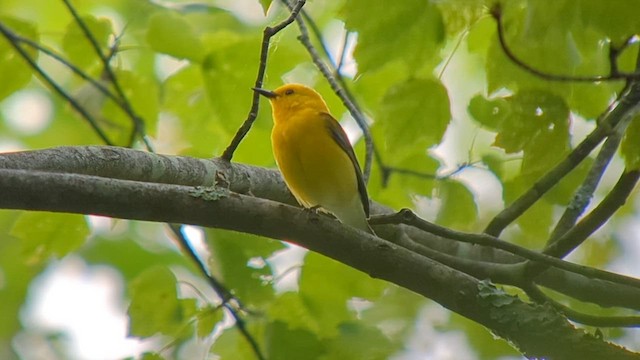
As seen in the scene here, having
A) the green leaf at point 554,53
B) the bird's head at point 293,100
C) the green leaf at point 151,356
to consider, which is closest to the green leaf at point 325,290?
the green leaf at point 151,356

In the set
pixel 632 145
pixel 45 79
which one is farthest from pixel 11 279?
pixel 632 145

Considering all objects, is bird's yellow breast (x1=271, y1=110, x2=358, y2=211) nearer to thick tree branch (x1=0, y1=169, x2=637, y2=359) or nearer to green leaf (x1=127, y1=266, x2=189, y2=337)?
green leaf (x1=127, y1=266, x2=189, y2=337)

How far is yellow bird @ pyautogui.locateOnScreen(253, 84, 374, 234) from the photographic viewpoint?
422cm

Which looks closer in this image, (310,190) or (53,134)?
(310,190)

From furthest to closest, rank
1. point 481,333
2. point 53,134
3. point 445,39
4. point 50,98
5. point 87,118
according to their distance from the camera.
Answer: point 50,98
point 53,134
point 481,333
point 87,118
point 445,39

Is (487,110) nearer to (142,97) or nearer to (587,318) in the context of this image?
(587,318)

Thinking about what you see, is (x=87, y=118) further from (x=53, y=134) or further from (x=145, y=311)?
(x=53, y=134)

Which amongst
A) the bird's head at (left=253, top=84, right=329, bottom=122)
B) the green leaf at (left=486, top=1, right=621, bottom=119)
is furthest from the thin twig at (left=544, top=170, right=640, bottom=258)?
the bird's head at (left=253, top=84, right=329, bottom=122)

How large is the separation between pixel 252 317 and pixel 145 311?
52 centimetres

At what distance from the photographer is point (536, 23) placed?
2.35 metres

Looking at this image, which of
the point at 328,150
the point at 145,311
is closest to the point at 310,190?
the point at 328,150

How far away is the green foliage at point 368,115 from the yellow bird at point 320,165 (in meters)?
0.13

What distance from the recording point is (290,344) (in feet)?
11.6

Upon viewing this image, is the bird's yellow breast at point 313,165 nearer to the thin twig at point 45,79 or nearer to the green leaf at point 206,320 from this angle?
the green leaf at point 206,320
